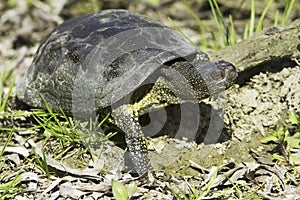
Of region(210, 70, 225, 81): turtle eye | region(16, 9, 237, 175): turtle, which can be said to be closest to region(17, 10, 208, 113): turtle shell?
region(16, 9, 237, 175): turtle

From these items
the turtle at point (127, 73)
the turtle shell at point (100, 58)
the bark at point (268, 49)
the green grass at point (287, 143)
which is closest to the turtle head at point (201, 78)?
the turtle at point (127, 73)

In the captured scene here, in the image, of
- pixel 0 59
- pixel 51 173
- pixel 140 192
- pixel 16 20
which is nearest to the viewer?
pixel 140 192

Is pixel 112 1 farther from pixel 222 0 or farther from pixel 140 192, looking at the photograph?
pixel 140 192

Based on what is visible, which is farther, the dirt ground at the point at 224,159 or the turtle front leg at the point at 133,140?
the turtle front leg at the point at 133,140

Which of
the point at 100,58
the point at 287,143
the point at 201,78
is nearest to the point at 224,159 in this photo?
the point at 287,143

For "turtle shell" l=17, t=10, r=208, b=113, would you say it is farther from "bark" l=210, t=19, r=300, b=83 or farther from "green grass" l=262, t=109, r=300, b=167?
"green grass" l=262, t=109, r=300, b=167

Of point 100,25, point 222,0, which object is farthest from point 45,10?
point 100,25

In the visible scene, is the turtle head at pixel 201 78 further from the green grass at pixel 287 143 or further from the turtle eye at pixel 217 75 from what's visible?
the green grass at pixel 287 143

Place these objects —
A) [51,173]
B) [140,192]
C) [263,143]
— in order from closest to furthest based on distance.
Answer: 1. [140,192]
2. [51,173]
3. [263,143]
